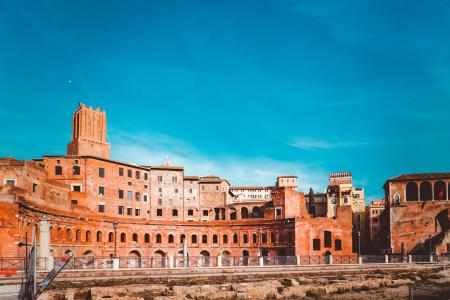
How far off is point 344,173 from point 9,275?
10359 centimetres

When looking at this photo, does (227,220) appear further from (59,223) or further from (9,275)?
(9,275)

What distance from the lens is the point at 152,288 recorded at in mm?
33281

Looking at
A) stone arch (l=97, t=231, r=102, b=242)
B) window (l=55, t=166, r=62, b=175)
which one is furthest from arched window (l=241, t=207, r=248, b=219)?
window (l=55, t=166, r=62, b=175)

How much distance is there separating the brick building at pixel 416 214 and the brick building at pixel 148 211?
272 inches

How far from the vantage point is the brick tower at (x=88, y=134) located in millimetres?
79562

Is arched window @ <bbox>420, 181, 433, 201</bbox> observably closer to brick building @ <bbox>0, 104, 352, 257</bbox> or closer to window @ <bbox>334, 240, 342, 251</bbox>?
brick building @ <bbox>0, 104, 352, 257</bbox>

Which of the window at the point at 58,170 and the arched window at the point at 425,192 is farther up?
the window at the point at 58,170

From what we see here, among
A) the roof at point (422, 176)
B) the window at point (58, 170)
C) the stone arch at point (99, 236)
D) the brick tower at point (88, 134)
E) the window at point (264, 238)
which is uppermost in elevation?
Result: the brick tower at point (88, 134)

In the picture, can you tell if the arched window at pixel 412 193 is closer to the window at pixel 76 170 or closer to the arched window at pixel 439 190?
the arched window at pixel 439 190

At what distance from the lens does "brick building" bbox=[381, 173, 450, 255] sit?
67.2 metres

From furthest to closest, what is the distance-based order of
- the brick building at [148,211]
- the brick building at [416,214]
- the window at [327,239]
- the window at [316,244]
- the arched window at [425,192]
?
1. the arched window at [425,192]
2. the window at [327,239]
3. the window at [316,244]
4. the brick building at [416,214]
5. the brick building at [148,211]

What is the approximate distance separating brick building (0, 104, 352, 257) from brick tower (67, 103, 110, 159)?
0.55ft

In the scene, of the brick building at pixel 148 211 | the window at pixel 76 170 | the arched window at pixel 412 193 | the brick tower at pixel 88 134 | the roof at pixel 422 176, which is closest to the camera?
the brick building at pixel 148 211

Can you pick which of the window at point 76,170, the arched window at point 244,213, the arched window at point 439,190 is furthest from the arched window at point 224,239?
the arched window at point 439,190
